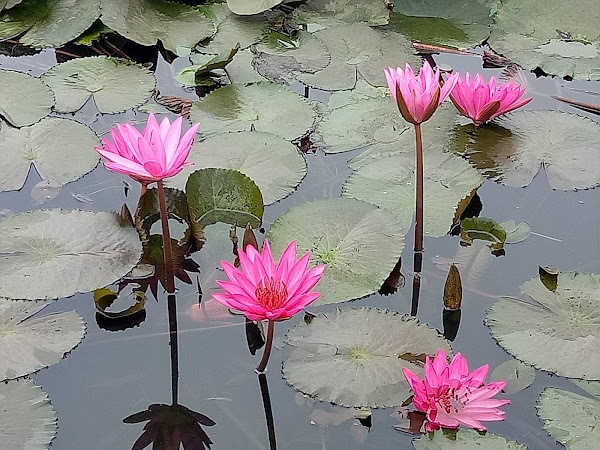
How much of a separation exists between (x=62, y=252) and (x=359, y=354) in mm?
854

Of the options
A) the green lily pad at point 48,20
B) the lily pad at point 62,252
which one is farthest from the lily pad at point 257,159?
the green lily pad at point 48,20

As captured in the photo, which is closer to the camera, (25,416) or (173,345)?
(25,416)

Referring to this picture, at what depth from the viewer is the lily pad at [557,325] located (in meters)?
1.75

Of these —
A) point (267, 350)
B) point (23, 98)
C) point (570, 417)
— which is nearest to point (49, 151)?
point (23, 98)

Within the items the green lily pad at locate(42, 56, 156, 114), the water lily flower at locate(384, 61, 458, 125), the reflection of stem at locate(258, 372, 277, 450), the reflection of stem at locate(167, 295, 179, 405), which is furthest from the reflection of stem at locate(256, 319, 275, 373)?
the green lily pad at locate(42, 56, 156, 114)

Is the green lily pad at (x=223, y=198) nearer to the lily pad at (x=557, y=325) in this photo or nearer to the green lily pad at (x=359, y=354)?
the green lily pad at (x=359, y=354)

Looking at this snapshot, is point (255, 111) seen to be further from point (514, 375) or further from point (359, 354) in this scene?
point (514, 375)

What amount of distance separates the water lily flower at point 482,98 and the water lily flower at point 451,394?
1.18 meters

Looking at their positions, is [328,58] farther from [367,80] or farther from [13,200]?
[13,200]

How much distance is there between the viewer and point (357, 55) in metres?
3.05

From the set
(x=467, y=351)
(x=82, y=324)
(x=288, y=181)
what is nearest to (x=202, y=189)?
(x=288, y=181)

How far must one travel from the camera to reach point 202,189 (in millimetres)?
2182

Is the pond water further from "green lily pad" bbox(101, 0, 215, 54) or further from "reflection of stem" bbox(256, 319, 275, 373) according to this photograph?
"green lily pad" bbox(101, 0, 215, 54)

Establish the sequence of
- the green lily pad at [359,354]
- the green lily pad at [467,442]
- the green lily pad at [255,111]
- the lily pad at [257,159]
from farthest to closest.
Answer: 1. the green lily pad at [255,111]
2. the lily pad at [257,159]
3. the green lily pad at [359,354]
4. the green lily pad at [467,442]
